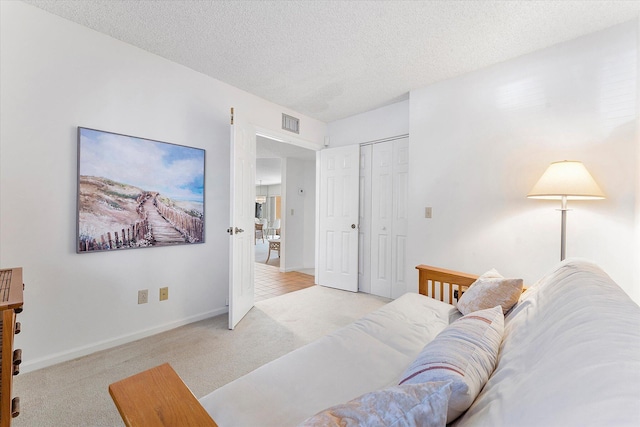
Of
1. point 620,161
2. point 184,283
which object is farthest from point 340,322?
point 620,161

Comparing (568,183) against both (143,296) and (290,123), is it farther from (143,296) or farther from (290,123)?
(143,296)

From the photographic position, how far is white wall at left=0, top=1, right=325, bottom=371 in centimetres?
182

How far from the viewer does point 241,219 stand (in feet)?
9.13

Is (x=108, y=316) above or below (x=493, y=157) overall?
below

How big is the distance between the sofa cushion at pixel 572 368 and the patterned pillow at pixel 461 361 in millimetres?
26


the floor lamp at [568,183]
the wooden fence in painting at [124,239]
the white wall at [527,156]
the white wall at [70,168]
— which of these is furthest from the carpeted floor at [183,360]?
the floor lamp at [568,183]

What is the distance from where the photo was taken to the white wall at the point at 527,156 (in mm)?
1964

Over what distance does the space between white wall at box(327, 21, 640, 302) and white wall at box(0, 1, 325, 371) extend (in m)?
2.45

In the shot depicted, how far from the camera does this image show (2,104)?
177cm

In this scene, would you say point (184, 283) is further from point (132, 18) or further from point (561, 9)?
point (561, 9)

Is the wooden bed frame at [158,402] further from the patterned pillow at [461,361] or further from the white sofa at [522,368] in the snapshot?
the patterned pillow at [461,361]

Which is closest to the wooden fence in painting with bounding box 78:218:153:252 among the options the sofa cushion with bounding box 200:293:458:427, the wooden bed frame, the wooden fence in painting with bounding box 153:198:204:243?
the wooden fence in painting with bounding box 153:198:204:243

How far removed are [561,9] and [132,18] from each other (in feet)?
9.74

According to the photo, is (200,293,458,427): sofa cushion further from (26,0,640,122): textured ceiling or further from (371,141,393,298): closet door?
(371,141,393,298): closet door
